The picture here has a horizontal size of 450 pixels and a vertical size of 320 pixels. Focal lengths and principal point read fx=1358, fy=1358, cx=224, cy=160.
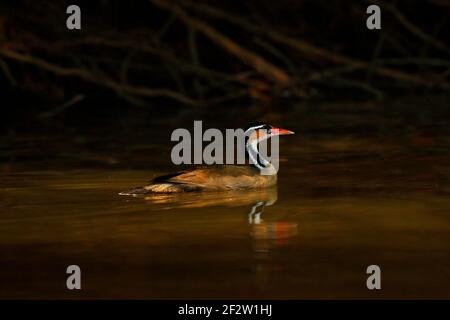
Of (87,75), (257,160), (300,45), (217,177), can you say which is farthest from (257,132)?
(300,45)

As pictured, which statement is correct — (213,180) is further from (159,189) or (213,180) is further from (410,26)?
(410,26)

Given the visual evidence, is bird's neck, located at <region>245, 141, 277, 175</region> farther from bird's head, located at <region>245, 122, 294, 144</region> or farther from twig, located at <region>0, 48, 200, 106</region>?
twig, located at <region>0, 48, 200, 106</region>

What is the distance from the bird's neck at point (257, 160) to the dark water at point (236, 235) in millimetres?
198

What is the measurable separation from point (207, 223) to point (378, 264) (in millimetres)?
2241

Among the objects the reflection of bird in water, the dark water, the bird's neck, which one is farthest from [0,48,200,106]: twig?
the reflection of bird in water

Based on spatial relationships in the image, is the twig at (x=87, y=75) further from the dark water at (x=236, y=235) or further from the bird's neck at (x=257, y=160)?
the bird's neck at (x=257, y=160)

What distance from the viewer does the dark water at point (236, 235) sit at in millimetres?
8570

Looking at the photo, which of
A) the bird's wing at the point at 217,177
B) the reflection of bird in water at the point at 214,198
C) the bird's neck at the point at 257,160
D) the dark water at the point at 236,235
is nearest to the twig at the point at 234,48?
the dark water at the point at 236,235

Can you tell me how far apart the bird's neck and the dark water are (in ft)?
0.65

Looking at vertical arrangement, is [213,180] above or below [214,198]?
above

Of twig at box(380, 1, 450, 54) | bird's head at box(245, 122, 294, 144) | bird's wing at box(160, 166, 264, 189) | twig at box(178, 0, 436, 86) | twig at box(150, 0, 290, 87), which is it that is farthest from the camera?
twig at box(380, 1, 450, 54)

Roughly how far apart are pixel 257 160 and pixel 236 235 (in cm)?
336

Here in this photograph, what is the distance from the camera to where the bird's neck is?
43.9ft

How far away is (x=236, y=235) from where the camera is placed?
34.1 feet
